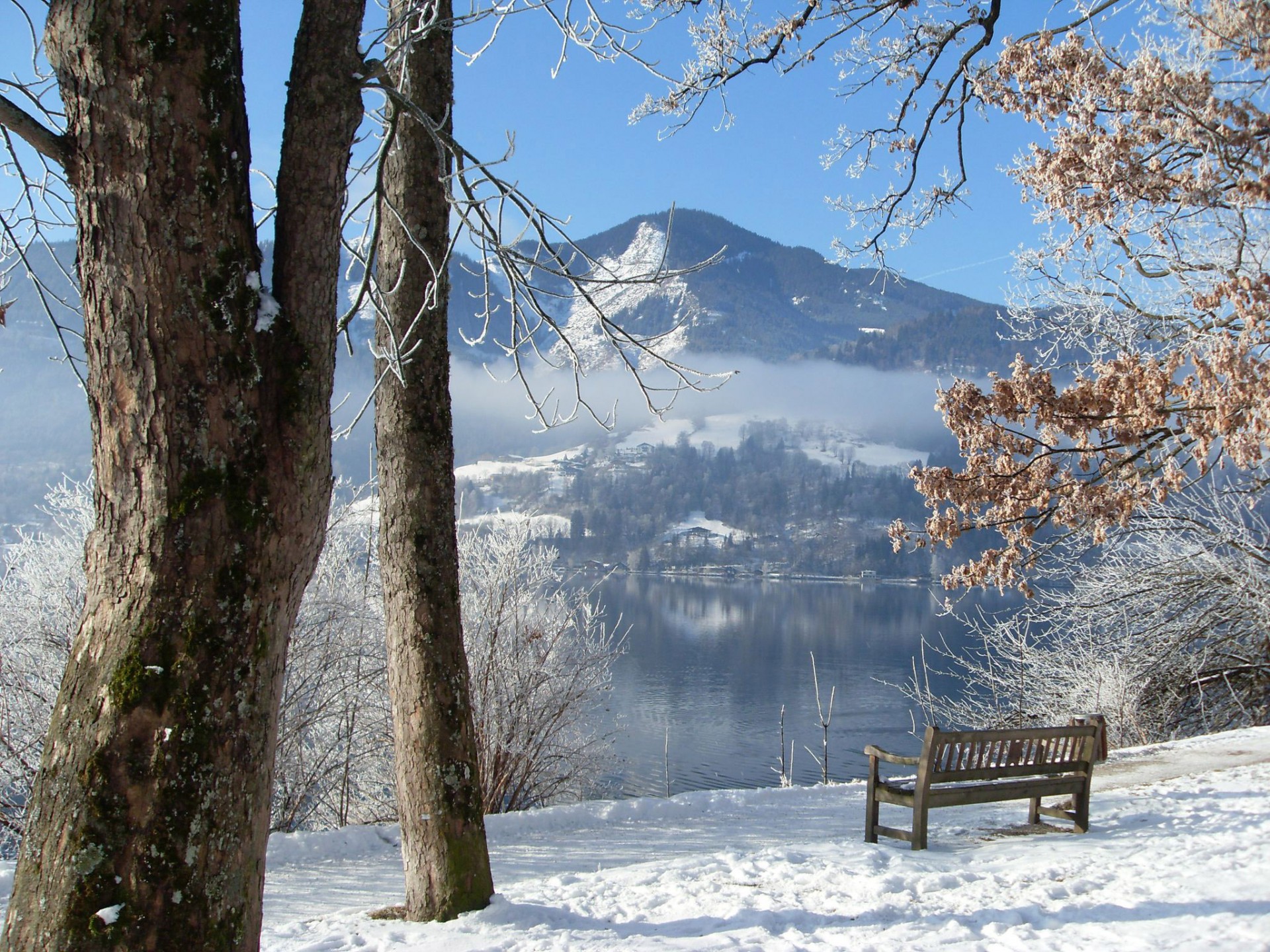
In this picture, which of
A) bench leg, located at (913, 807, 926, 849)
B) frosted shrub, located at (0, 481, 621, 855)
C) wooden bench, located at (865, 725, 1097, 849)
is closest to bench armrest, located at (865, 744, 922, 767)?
wooden bench, located at (865, 725, 1097, 849)

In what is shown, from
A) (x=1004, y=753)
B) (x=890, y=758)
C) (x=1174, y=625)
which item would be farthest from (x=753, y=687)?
(x=890, y=758)

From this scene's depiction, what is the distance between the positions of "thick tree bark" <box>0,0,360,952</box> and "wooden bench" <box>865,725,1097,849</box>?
174 inches

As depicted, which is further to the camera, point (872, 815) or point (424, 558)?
point (872, 815)

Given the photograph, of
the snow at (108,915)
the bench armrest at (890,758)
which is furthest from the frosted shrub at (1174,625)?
the snow at (108,915)

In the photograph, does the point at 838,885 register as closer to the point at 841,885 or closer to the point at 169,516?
the point at 841,885

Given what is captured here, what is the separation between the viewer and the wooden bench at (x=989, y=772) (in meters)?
5.96

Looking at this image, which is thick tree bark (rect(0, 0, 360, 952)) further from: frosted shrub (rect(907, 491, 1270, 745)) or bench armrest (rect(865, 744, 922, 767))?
frosted shrub (rect(907, 491, 1270, 745))

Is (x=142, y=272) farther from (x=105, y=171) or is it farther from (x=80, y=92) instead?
(x=80, y=92)

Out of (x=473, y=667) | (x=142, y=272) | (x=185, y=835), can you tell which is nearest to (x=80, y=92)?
(x=142, y=272)

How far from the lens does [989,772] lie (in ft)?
20.4

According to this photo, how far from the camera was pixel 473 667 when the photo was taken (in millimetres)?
14227

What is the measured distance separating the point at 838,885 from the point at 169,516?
12.5 feet

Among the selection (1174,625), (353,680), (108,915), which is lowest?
(353,680)

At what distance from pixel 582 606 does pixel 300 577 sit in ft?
51.4
